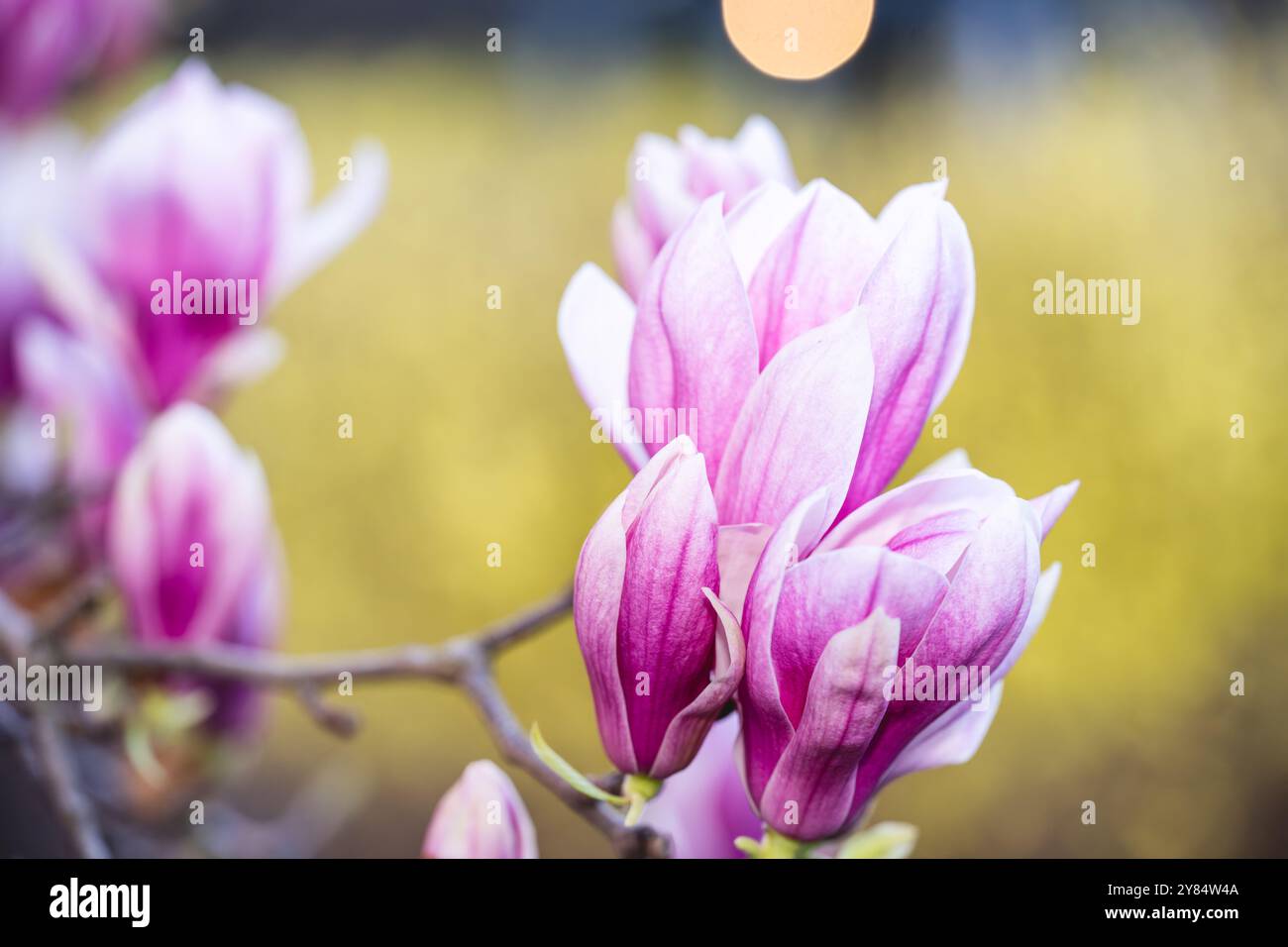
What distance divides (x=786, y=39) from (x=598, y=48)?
0.71 feet

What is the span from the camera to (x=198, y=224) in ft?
1.42

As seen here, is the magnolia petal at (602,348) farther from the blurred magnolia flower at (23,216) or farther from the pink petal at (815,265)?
the blurred magnolia flower at (23,216)

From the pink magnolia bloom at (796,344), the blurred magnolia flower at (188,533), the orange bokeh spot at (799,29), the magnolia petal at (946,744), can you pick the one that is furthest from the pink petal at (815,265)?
the orange bokeh spot at (799,29)

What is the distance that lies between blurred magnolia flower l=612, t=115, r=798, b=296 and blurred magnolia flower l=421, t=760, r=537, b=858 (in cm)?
18

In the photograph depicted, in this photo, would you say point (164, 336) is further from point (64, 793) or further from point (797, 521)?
point (797, 521)

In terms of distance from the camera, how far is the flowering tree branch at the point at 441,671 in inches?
14.2

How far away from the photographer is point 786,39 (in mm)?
646

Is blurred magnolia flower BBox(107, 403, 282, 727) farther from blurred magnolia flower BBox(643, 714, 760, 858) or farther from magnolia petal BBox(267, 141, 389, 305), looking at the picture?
blurred magnolia flower BBox(643, 714, 760, 858)

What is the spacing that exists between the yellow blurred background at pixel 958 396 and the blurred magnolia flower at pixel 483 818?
0.34m

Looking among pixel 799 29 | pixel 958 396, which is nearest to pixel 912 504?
pixel 799 29

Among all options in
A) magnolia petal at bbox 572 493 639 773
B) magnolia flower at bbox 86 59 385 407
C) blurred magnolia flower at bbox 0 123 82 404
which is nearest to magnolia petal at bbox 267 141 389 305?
magnolia flower at bbox 86 59 385 407

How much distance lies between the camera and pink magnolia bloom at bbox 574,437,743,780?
0.99 feet

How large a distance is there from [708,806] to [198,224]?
324 millimetres
